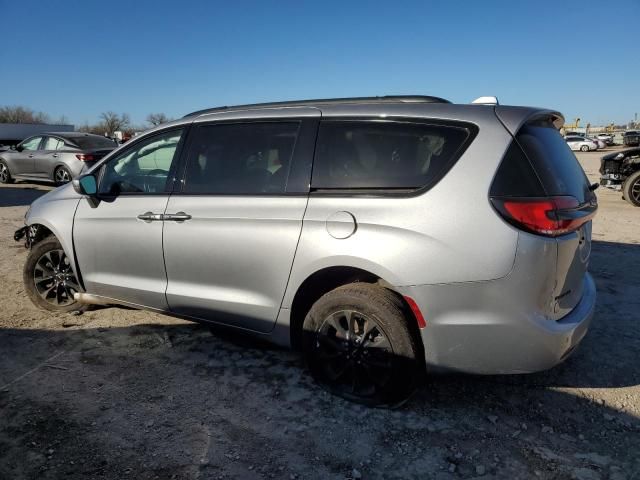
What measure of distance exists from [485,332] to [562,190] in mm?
870

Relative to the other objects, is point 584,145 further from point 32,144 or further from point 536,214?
point 536,214

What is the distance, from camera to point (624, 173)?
35.9 ft

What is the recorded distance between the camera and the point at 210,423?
270 centimetres

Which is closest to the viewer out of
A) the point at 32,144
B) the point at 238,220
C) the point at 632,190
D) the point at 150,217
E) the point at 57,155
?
the point at 238,220

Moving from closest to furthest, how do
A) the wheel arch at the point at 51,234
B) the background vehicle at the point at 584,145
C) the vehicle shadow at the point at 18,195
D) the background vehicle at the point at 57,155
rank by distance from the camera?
1. the wheel arch at the point at 51,234
2. the vehicle shadow at the point at 18,195
3. the background vehicle at the point at 57,155
4. the background vehicle at the point at 584,145

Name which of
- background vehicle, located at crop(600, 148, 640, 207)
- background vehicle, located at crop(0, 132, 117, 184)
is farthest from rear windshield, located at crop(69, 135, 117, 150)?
background vehicle, located at crop(600, 148, 640, 207)

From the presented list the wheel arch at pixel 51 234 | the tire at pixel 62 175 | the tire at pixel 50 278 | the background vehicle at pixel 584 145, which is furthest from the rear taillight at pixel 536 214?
the background vehicle at pixel 584 145

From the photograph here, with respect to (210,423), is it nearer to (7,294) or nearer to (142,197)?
(142,197)

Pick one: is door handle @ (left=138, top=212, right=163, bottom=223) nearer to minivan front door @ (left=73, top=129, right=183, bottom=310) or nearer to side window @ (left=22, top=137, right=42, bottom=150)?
minivan front door @ (left=73, top=129, right=183, bottom=310)

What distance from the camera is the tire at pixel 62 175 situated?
12148 millimetres

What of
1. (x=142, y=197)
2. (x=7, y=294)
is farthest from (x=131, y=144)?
(x=7, y=294)

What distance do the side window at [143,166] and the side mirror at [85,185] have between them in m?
0.06

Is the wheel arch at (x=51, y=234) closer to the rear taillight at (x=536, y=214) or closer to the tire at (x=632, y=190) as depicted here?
the rear taillight at (x=536, y=214)

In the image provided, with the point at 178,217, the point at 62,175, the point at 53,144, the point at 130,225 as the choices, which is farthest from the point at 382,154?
the point at 53,144
